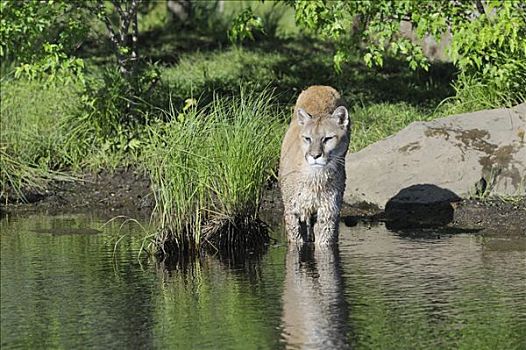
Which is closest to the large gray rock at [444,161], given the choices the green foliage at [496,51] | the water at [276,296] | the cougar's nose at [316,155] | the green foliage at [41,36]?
the green foliage at [496,51]

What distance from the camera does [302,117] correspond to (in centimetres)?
1083

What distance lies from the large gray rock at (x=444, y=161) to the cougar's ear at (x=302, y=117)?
2.41 meters

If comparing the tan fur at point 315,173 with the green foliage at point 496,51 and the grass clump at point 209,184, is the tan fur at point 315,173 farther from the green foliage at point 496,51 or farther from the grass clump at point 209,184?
the green foliage at point 496,51

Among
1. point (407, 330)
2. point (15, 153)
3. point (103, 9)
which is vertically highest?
point (103, 9)

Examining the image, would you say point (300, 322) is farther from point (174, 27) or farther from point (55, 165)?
point (174, 27)

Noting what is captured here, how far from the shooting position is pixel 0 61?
18672 mm

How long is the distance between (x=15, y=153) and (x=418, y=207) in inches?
190

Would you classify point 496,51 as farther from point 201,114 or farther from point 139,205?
point 139,205

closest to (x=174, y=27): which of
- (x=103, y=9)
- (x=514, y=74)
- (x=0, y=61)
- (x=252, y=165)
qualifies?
(x=0, y=61)

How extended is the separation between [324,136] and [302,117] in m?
0.35

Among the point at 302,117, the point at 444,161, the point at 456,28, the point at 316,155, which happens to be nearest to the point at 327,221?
the point at 316,155

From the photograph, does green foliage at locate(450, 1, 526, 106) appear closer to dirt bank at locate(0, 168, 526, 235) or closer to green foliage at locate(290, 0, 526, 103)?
green foliage at locate(290, 0, 526, 103)

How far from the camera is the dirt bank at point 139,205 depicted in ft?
39.5

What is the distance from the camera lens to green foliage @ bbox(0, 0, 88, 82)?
13.9 metres
